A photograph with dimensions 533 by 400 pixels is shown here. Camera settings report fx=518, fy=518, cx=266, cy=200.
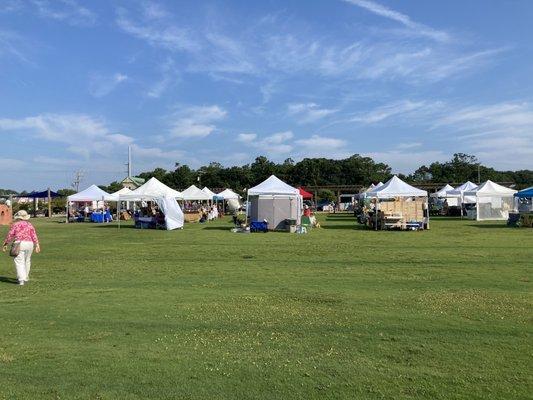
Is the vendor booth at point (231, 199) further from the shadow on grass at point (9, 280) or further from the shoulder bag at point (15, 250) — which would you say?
the shoulder bag at point (15, 250)

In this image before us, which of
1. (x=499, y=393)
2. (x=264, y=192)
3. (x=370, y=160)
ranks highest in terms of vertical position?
(x=370, y=160)

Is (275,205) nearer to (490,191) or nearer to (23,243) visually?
(23,243)

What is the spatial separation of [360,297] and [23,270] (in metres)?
6.32

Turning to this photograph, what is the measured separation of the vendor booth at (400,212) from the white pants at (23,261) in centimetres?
1929

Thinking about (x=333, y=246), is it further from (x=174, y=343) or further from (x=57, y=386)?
(x=57, y=386)

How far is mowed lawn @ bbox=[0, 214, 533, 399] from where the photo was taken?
452 centimetres

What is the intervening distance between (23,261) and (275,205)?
17.0 m

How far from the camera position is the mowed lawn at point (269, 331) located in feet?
14.8

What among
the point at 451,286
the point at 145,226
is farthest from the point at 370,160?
the point at 451,286

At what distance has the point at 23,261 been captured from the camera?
985 centimetres

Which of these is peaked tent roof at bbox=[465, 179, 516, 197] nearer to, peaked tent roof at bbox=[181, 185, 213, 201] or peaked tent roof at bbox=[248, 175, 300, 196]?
peaked tent roof at bbox=[248, 175, 300, 196]

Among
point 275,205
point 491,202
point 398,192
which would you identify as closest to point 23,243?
point 275,205

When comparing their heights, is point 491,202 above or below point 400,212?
above

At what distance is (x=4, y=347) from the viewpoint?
5.63 meters
